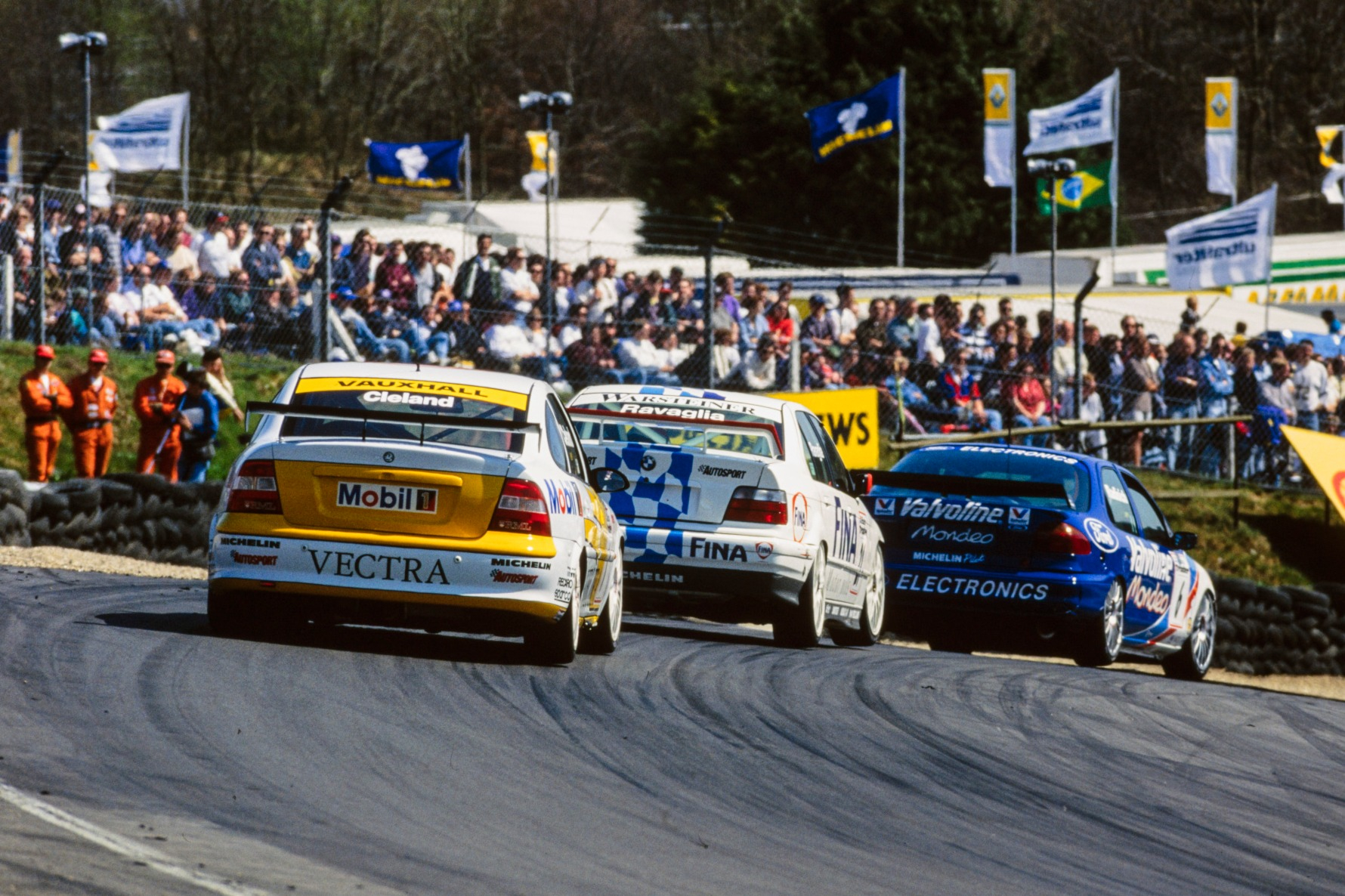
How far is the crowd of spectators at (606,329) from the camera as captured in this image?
18.0 meters

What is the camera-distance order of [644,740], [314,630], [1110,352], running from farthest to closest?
[1110,352], [314,630], [644,740]

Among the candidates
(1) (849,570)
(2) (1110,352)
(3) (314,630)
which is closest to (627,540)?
(1) (849,570)

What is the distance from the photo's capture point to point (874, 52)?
49.1m

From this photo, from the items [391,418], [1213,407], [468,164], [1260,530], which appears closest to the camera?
[391,418]

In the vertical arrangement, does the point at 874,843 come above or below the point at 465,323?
below

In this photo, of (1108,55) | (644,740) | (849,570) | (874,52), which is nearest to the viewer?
(644,740)

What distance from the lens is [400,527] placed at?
335 inches

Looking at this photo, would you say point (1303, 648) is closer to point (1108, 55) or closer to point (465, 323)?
point (465, 323)

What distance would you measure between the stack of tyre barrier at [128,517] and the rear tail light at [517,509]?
6.48 metres

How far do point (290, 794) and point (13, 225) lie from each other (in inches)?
517

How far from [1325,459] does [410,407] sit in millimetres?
14102

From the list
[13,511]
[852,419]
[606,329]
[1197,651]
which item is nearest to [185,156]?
[606,329]

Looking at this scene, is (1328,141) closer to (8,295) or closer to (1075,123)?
(1075,123)

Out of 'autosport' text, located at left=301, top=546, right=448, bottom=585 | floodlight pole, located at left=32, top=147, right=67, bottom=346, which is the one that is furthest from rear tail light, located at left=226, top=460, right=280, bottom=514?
floodlight pole, located at left=32, top=147, right=67, bottom=346
